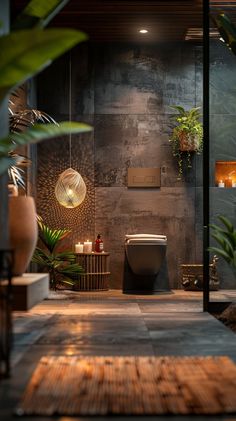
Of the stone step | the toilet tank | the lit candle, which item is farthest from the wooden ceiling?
the stone step

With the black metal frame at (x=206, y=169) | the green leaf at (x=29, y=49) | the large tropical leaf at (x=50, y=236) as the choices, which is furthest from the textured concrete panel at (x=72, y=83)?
the green leaf at (x=29, y=49)

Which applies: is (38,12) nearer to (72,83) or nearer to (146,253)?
(146,253)

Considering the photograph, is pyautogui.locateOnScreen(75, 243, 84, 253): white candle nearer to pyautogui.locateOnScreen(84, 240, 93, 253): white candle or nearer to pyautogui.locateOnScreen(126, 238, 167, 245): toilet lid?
pyautogui.locateOnScreen(84, 240, 93, 253): white candle

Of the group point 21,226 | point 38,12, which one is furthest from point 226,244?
point 38,12

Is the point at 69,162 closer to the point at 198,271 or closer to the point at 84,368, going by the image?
the point at 198,271

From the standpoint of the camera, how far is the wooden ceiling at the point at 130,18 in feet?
20.0

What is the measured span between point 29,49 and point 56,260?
4.74m

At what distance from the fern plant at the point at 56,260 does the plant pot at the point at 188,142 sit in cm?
166

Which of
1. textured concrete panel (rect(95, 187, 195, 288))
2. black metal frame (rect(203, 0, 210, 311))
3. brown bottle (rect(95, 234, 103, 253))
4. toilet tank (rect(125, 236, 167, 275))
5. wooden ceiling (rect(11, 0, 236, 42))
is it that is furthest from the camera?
textured concrete panel (rect(95, 187, 195, 288))

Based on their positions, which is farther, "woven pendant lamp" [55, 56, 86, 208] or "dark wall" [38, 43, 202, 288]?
"dark wall" [38, 43, 202, 288]

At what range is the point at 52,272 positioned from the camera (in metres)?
6.83

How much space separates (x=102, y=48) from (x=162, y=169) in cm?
157

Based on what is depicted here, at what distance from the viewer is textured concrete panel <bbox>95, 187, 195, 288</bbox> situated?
7.31 meters

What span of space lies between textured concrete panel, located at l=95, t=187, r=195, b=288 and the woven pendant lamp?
330 millimetres
